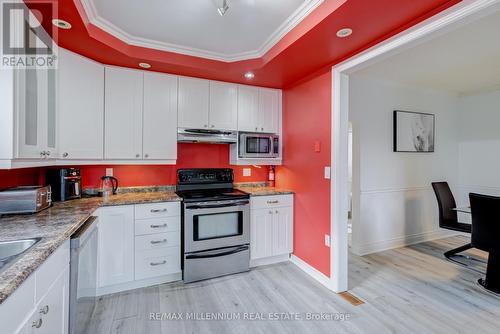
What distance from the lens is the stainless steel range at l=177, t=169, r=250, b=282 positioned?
8.43 feet

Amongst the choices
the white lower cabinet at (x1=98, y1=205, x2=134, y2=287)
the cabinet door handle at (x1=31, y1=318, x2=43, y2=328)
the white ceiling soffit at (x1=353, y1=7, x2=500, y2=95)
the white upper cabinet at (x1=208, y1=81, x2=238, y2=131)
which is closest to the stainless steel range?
the white lower cabinet at (x1=98, y1=205, x2=134, y2=287)

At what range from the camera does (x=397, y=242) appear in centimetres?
364

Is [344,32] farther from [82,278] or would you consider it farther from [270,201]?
[82,278]

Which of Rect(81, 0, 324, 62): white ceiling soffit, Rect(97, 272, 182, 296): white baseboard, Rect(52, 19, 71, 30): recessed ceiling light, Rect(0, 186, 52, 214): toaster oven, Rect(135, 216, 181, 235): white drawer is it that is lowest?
Rect(97, 272, 182, 296): white baseboard

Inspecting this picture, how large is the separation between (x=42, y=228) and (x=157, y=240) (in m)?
1.16

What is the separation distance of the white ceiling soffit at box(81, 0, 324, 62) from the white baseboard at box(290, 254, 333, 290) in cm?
245

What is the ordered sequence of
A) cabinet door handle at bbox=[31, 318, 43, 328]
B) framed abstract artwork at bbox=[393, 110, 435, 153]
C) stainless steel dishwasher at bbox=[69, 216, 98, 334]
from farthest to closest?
framed abstract artwork at bbox=[393, 110, 435, 153]
stainless steel dishwasher at bbox=[69, 216, 98, 334]
cabinet door handle at bbox=[31, 318, 43, 328]

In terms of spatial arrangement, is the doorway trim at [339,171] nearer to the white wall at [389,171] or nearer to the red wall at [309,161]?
the red wall at [309,161]

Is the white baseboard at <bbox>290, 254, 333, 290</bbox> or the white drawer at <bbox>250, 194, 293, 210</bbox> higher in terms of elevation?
the white drawer at <bbox>250, 194, 293, 210</bbox>

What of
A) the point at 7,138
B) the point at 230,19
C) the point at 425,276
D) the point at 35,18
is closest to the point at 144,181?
the point at 7,138

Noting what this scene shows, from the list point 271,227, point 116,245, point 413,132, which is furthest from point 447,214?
point 116,245

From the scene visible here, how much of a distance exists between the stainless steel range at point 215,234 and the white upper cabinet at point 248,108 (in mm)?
920

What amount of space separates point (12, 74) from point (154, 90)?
1390mm

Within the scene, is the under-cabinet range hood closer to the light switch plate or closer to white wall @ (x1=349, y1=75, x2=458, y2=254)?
the light switch plate
